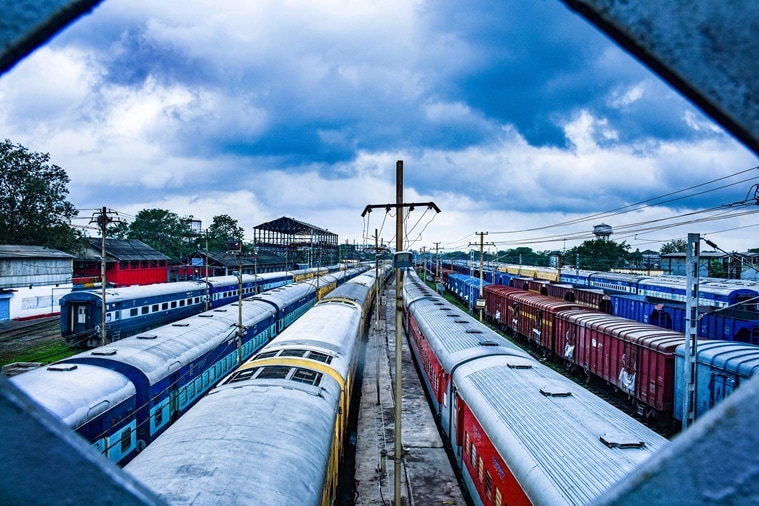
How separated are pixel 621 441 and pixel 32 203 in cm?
4734

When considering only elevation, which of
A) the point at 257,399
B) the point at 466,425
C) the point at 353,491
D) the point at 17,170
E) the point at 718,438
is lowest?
the point at 353,491

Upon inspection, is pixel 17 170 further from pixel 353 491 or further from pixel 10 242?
pixel 353 491

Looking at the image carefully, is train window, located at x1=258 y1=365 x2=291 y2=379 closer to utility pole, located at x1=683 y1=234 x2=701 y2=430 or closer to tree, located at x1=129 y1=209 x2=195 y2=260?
utility pole, located at x1=683 y1=234 x2=701 y2=430

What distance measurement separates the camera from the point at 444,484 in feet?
34.2

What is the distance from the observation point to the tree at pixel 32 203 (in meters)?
37.2

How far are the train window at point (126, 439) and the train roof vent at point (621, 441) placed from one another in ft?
28.8

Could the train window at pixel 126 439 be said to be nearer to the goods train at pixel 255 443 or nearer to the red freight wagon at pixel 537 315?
the goods train at pixel 255 443

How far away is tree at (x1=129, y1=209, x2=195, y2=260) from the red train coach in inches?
2535

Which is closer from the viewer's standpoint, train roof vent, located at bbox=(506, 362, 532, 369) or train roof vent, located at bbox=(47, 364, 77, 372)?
train roof vent, located at bbox=(47, 364, 77, 372)

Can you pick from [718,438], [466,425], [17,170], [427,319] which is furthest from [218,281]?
[718,438]

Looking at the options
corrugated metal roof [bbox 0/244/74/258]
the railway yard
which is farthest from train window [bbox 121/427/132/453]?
corrugated metal roof [bbox 0/244/74/258]

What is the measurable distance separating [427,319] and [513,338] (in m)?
13.0

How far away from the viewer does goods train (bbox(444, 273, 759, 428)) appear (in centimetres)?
1276

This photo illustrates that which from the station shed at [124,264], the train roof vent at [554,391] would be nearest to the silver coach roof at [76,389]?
the train roof vent at [554,391]
